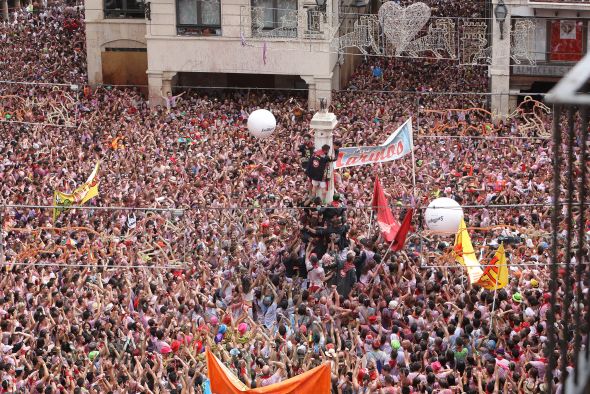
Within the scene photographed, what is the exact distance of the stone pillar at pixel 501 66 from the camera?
35500mm

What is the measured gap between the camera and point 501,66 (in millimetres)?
35938

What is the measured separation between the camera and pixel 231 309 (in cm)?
1641

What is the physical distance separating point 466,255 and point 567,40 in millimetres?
20242

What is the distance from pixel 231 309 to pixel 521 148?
13092 millimetres

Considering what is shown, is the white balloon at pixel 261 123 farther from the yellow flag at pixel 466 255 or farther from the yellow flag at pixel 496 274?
the yellow flag at pixel 496 274

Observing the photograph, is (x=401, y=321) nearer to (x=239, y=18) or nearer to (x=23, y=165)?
(x=23, y=165)

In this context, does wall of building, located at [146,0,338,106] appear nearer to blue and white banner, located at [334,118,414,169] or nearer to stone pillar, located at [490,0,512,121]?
stone pillar, located at [490,0,512,121]

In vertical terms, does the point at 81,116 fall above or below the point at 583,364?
below

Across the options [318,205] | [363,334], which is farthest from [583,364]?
[318,205]

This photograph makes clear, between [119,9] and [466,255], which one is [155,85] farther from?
[466,255]

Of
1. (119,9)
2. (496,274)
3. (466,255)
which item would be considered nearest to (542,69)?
(119,9)

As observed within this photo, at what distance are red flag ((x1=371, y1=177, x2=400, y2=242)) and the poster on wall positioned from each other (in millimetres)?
17714

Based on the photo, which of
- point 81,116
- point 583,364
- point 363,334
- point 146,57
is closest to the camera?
point 583,364

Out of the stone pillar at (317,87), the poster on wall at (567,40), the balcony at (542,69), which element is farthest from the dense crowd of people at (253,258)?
the poster on wall at (567,40)
